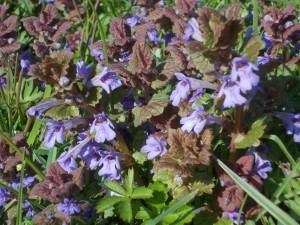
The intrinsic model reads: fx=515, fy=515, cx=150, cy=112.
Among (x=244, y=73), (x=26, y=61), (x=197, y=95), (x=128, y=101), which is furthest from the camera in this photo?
(x=26, y=61)

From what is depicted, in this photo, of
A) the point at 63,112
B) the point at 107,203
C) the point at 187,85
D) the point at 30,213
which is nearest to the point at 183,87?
the point at 187,85

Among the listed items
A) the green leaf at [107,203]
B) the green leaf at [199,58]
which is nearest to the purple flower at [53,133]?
the green leaf at [107,203]

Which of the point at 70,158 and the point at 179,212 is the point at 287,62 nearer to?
the point at 179,212

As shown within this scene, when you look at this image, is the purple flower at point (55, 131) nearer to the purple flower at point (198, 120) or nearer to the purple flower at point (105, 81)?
the purple flower at point (105, 81)

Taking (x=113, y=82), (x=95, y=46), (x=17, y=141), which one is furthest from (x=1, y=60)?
(x=113, y=82)

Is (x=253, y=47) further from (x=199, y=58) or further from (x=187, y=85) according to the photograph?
(x=187, y=85)

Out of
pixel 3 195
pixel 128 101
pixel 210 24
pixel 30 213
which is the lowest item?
pixel 30 213

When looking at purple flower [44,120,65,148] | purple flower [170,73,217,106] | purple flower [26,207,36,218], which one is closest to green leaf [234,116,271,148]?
purple flower [170,73,217,106]
